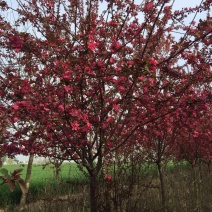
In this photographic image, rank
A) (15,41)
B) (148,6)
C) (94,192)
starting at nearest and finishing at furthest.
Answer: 1. (15,41)
2. (94,192)
3. (148,6)

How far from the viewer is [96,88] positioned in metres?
4.27

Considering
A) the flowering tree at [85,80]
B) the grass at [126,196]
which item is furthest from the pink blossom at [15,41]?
the grass at [126,196]

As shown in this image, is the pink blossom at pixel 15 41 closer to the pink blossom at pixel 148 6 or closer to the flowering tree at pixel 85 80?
the flowering tree at pixel 85 80

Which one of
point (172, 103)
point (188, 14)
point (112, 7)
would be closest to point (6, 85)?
point (112, 7)

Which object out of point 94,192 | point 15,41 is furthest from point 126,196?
point 15,41

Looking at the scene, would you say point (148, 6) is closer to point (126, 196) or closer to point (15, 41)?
point (15, 41)

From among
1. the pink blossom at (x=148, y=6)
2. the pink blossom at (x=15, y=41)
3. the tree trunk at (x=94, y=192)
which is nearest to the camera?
the pink blossom at (x=15, y=41)

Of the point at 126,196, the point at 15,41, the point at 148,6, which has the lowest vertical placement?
the point at 126,196

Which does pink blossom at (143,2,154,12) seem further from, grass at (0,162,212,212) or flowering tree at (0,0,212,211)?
grass at (0,162,212,212)

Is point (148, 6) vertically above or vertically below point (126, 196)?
above

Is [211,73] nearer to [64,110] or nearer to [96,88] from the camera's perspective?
[96,88]

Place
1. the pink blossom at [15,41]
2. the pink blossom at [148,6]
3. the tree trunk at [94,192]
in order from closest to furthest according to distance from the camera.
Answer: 1. the pink blossom at [15,41]
2. the tree trunk at [94,192]
3. the pink blossom at [148,6]

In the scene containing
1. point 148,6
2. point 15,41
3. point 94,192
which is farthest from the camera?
point 148,6

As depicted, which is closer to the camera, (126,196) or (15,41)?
(15,41)
